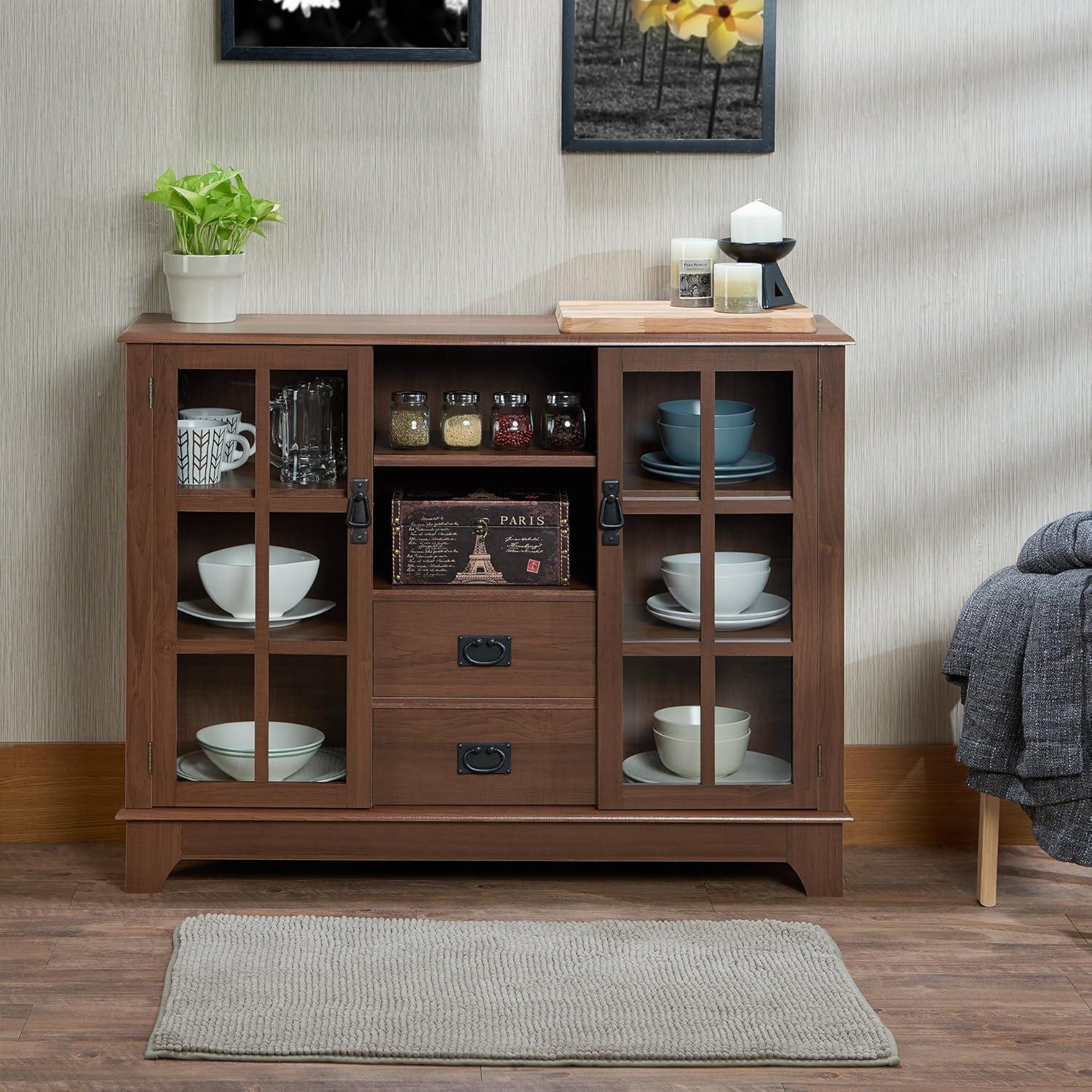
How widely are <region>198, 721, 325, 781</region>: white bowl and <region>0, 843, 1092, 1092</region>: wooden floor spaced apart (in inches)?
9.3

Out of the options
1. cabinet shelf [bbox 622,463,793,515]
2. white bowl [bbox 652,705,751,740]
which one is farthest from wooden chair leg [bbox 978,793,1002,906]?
cabinet shelf [bbox 622,463,793,515]

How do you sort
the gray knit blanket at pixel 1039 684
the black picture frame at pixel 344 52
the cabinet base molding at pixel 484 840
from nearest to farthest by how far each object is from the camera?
1. the gray knit blanket at pixel 1039 684
2. the cabinet base molding at pixel 484 840
3. the black picture frame at pixel 344 52

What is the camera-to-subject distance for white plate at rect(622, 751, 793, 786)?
2.65m

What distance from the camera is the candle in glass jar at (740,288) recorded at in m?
2.60

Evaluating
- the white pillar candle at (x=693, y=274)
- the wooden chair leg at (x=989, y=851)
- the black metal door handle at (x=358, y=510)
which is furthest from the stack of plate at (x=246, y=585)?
the wooden chair leg at (x=989, y=851)

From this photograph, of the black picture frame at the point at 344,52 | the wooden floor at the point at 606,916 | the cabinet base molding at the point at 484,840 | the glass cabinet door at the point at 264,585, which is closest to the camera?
the wooden floor at the point at 606,916

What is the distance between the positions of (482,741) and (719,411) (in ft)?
2.44

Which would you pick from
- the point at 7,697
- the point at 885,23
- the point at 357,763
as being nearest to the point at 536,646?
the point at 357,763

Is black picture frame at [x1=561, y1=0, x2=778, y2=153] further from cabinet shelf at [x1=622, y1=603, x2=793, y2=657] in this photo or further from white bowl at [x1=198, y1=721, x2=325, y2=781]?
white bowl at [x1=198, y1=721, x2=325, y2=781]

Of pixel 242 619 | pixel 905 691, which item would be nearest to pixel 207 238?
pixel 242 619

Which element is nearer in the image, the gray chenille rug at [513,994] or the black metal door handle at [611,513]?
the gray chenille rug at [513,994]

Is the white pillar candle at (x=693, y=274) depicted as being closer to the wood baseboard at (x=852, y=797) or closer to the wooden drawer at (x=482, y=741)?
the wooden drawer at (x=482, y=741)

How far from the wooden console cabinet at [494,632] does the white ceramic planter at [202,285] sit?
Answer: 2.5 inches

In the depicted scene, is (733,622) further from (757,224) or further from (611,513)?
(757,224)
